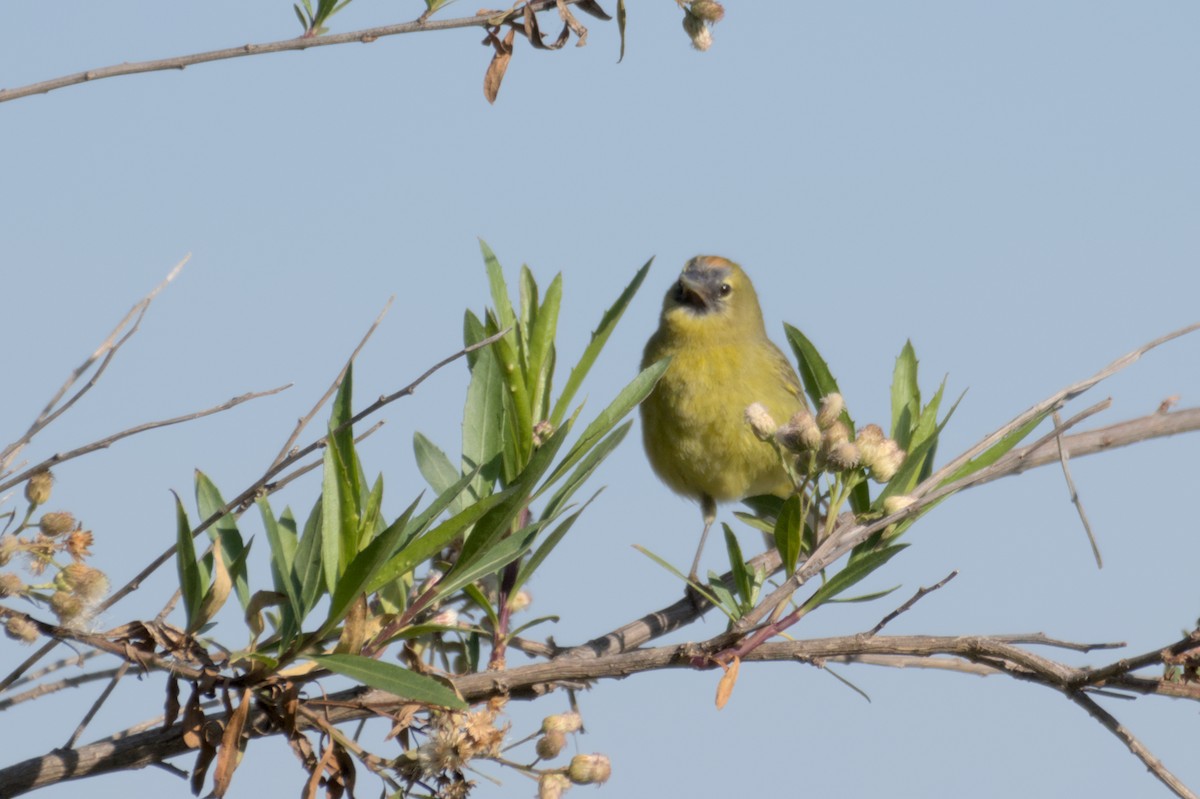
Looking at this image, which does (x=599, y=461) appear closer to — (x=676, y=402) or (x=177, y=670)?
(x=177, y=670)

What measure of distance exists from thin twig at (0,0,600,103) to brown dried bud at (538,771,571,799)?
132 cm

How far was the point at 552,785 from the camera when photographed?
2.29m

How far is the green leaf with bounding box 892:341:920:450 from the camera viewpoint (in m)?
3.28

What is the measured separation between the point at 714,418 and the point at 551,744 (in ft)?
12.1

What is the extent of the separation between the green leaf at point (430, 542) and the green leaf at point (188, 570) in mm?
277

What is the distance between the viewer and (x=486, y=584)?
2781 millimetres

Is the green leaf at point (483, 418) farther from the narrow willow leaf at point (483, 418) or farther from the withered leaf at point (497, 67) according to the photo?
the withered leaf at point (497, 67)

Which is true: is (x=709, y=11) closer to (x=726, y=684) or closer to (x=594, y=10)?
(x=594, y=10)

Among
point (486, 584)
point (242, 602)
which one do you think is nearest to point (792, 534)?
point (486, 584)

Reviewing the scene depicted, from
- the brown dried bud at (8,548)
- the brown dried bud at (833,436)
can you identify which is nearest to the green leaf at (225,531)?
the brown dried bud at (8,548)

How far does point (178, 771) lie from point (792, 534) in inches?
47.0

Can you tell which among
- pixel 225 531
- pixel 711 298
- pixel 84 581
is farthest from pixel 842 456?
pixel 711 298

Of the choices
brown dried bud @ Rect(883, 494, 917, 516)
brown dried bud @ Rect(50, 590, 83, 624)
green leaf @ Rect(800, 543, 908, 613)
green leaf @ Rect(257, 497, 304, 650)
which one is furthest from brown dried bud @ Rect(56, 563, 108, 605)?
brown dried bud @ Rect(883, 494, 917, 516)

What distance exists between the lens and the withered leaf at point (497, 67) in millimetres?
2898
